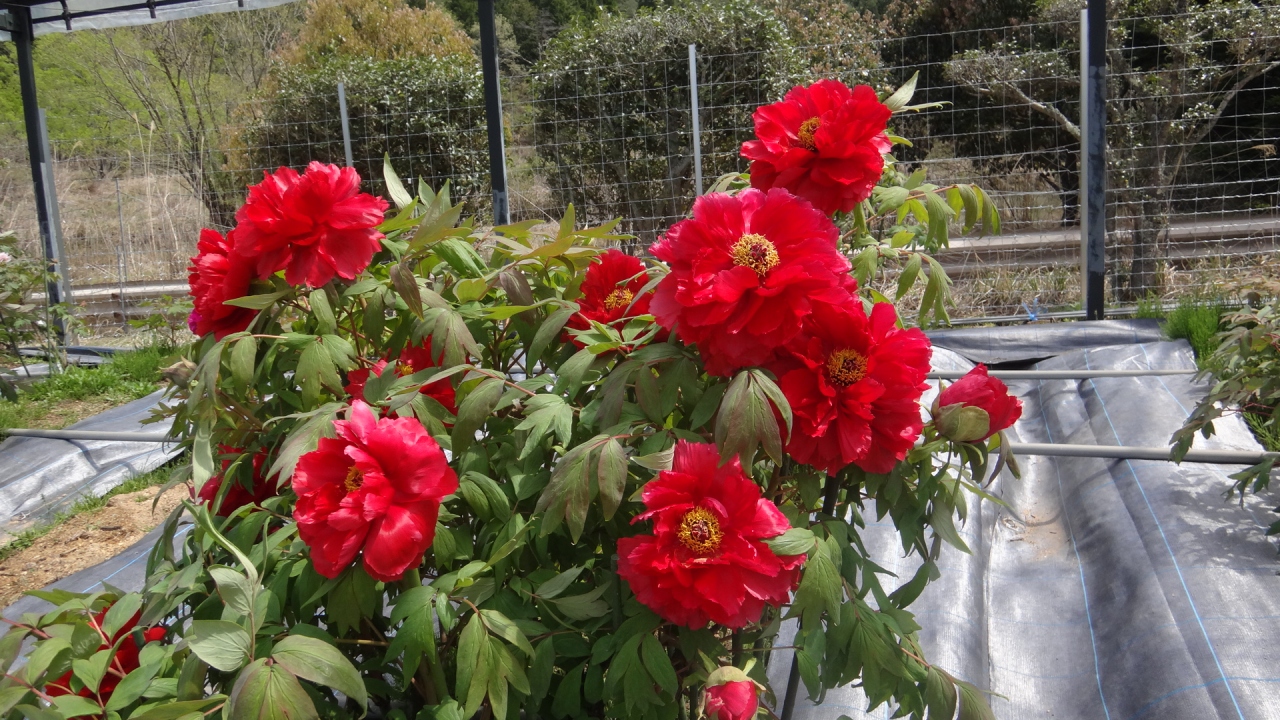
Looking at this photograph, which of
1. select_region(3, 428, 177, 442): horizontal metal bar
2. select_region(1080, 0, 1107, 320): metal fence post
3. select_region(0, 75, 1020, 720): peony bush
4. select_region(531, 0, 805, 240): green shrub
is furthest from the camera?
select_region(531, 0, 805, 240): green shrub

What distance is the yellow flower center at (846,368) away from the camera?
93 cm

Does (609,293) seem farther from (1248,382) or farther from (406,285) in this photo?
→ (1248,382)

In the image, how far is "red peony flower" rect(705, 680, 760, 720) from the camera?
2.98ft

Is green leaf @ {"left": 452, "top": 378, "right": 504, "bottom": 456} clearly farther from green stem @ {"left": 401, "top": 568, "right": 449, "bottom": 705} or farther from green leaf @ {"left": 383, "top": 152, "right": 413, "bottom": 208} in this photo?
green leaf @ {"left": 383, "top": 152, "right": 413, "bottom": 208}

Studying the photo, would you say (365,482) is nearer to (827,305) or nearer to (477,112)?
(827,305)

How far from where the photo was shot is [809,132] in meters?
1.09

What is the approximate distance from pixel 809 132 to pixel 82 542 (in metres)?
3.18

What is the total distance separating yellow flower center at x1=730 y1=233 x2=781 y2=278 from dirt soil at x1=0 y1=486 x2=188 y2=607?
274cm

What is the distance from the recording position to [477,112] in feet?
28.5

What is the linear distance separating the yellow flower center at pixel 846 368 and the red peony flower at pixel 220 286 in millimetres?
732

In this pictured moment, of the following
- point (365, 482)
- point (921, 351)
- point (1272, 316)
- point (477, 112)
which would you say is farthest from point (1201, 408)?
point (477, 112)

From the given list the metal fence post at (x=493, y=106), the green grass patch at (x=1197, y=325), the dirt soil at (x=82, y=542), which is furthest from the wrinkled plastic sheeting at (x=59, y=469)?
the green grass patch at (x=1197, y=325)

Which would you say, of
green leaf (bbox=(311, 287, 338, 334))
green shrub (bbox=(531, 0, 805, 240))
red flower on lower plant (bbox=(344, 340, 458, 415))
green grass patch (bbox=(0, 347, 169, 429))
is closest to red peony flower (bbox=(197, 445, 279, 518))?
red flower on lower plant (bbox=(344, 340, 458, 415))

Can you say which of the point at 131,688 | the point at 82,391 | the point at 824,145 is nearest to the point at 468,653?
the point at 131,688
